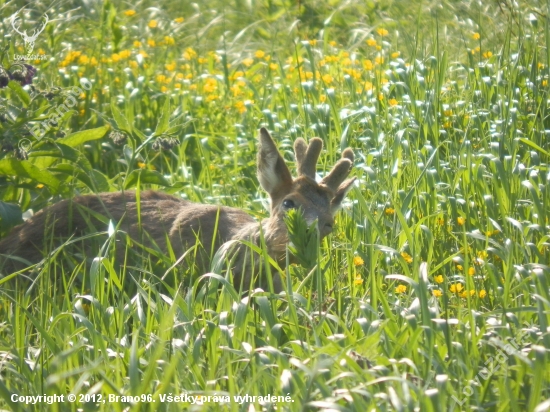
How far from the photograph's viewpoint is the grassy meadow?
324 cm

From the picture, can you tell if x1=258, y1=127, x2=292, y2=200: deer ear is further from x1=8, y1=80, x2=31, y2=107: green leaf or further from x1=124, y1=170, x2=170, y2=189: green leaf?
x1=8, y1=80, x2=31, y2=107: green leaf

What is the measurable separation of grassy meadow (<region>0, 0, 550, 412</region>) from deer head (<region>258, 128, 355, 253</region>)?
138mm

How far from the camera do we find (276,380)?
316 cm

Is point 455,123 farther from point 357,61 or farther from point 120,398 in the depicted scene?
point 120,398

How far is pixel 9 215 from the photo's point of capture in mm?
5098

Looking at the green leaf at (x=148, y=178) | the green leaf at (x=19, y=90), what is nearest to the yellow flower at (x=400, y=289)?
the green leaf at (x=148, y=178)

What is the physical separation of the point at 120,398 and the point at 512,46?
5.13 meters

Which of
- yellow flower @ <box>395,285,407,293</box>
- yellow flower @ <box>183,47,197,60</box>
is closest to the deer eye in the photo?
yellow flower @ <box>395,285,407,293</box>

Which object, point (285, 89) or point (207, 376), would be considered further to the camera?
point (285, 89)

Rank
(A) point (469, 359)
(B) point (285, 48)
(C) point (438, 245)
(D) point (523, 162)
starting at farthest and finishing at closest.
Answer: (B) point (285, 48), (D) point (523, 162), (C) point (438, 245), (A) point (469, 359)

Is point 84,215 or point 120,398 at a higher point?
→ point 120,398

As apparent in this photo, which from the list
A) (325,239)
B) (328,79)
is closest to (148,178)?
(325,239)

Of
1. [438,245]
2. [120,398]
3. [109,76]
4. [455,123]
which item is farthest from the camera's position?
[109,76]

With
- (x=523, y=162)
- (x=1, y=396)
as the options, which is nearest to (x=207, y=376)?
(x=1, y=396)
